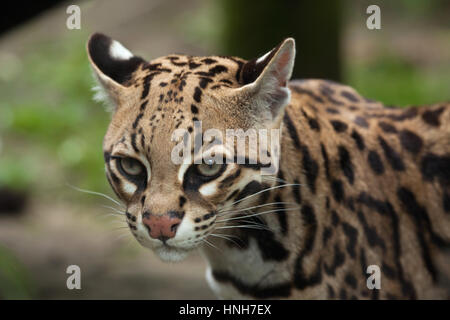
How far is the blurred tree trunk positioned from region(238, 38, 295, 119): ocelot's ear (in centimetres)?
361

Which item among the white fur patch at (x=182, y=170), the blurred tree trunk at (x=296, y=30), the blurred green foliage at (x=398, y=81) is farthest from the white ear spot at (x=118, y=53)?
the blurred green foliage at (x=398, y=81)

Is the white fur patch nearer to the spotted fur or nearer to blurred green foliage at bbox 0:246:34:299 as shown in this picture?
the spotted fur

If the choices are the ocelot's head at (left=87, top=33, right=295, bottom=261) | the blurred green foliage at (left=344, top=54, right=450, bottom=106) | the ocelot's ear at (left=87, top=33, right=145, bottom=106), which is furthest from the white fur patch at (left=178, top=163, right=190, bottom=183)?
the blurred green foliage at (left=344, top=54, right=450, bottom=106)

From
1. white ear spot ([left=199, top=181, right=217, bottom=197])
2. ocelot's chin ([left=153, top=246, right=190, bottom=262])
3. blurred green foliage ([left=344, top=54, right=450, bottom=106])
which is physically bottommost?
ocelot's chin ([left=153, top=246, right=190, bottom=262])

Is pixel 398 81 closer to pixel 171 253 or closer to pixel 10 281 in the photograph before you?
pixel 10 281

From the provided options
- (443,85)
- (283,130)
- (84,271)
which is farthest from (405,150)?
(443,85)

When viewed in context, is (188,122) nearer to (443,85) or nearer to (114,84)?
(114,84)

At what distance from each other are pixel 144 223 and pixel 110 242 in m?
5.17

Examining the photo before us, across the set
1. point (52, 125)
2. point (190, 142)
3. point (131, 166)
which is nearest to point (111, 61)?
point (131, 166)

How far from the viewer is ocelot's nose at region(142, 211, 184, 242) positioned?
3703 millimetres

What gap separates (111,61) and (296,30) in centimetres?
362

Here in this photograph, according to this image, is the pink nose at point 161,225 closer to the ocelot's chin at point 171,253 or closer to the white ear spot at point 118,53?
the ocelot's chin at point 171,253

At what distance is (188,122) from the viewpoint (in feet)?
12.4

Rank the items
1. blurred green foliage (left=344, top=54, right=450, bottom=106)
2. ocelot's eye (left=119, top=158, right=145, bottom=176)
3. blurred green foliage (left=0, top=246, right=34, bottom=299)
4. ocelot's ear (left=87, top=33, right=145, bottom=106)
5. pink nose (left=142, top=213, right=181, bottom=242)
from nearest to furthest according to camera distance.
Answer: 1. pink nose (left=142, top=213, right=181, bottom=242)
2. ocelot's eye (left=119, top=158, right=145, bottom=176)
3. ocelot's ear (left=87, top=33, right=145, bottom=106)
4. blurred green foliage (left=0, top=246, right=34, bottom=299)
5. blurred green foliage (left=344, top=54, right=450, bottom=106)
